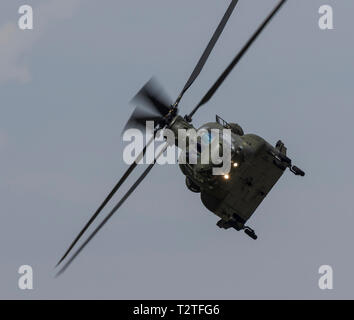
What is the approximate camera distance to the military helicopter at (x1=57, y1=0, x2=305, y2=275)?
253ft

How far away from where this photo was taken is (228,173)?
78.1m

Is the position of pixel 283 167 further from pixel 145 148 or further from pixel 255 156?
pixel 145 148

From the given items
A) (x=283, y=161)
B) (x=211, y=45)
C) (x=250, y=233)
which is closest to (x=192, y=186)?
(x=250, y=233)

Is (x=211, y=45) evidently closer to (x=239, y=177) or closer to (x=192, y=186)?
(x=239, y=177)

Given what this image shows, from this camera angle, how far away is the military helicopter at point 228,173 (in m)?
77.2

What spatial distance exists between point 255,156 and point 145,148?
799cm

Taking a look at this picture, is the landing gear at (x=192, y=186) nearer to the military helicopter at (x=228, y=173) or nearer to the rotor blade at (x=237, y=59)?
the military helicopter at (x=228, y=173)

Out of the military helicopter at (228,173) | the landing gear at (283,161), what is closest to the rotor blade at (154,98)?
the military helicopter at (228,173)

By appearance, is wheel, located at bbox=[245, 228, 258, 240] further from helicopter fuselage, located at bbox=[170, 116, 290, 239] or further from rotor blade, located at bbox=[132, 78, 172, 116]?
rotor blade, located at bbox=[132, 78, 172, 116]

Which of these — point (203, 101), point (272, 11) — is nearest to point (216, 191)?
point (203, 101)

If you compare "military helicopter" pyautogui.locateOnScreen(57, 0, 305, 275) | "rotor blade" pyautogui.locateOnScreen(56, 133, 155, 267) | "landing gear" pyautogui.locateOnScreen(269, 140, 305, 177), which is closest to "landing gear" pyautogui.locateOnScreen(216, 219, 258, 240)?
"military helicopter" pyautogui.locateOnScreen(57, 0, 305, 275)

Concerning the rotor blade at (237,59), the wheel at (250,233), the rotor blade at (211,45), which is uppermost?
the rotor blade at (211,45)

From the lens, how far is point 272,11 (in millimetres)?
68188

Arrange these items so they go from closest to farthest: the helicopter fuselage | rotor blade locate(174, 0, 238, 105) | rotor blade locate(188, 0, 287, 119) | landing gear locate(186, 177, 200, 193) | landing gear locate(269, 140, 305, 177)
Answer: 1. rotor blade locate(188, 0, 287, 119)
2. rotor blade locate(174, 0, 238, 105)
3. the helicopter fuselage
4. landing gear locate(269, 140, 305, 177)
5. landing gear locate(186, 177, 200, 193)
